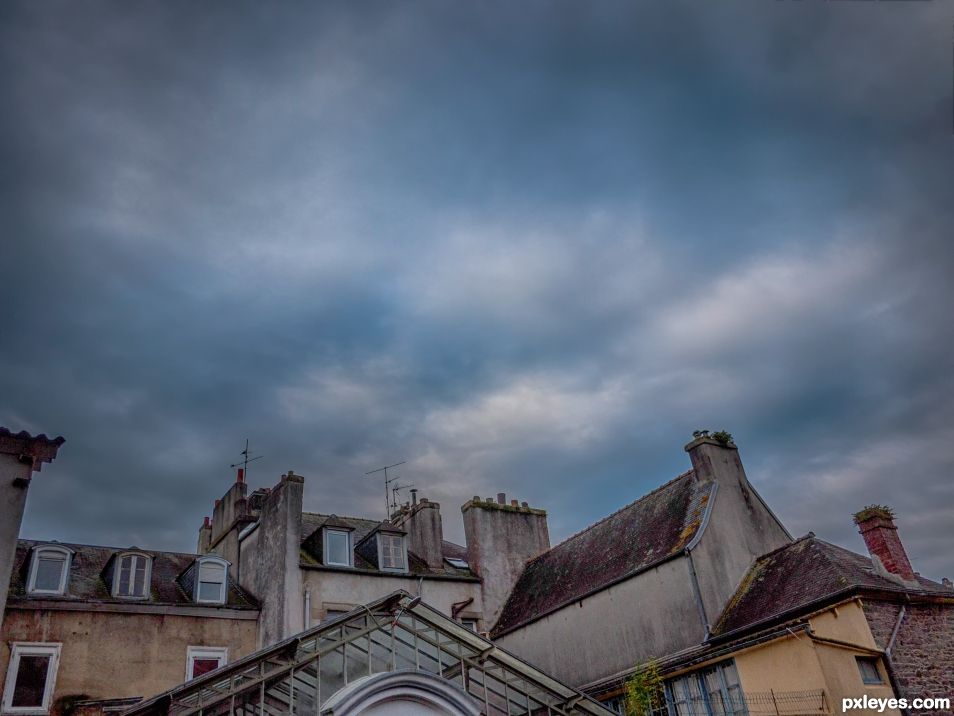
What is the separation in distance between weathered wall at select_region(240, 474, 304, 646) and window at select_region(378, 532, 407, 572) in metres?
2.95

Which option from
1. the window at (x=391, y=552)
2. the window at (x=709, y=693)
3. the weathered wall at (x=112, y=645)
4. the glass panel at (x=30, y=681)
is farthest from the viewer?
the window at (x=391, y=552)

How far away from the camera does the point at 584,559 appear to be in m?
23.9

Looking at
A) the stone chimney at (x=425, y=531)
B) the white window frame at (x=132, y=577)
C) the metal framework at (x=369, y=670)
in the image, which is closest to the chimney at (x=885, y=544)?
the metal framework at (x=369, y=670)

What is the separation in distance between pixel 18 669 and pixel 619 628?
A: 14639mm

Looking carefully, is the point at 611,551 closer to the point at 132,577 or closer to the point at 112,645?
the point at 132,577

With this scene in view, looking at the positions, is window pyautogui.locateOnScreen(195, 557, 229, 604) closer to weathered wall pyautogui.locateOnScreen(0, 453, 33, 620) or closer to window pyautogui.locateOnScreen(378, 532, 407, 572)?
weathered wall pyautogui.locateOnScreen(0, 453, 33, 620)

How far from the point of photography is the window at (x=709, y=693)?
1633 centimetres

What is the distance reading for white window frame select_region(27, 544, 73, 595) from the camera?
60.1ft

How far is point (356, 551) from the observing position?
24.3 m

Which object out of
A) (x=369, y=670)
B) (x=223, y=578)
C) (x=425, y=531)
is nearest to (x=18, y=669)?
(x=223, y=578)

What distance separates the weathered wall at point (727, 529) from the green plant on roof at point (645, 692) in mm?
1911

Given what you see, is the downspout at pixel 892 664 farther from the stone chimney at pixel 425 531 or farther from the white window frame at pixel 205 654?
the white window frame at pixel 205 654

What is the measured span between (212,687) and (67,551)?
23.8 feet

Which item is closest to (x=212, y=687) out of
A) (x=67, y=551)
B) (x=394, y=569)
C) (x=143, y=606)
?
(x=143, y=606)
